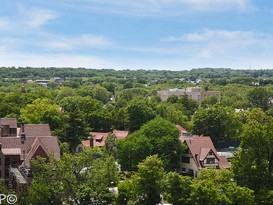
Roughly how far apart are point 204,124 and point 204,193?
38651 millimetres

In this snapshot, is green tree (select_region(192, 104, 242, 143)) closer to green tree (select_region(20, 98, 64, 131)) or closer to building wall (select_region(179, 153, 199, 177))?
building wall (select_region(179, 153, 199, 177))

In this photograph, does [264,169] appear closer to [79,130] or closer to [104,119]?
[79,130]

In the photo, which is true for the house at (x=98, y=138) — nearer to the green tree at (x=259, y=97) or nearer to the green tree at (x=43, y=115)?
the green tree at (x=43, y=115)

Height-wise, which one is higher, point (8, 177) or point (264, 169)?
point (264, 169)

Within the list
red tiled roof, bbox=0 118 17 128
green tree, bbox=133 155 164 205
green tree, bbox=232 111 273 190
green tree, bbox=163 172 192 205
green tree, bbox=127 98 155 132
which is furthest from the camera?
green tree, bbox=127 98 155 132

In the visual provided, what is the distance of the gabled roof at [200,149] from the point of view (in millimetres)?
59219

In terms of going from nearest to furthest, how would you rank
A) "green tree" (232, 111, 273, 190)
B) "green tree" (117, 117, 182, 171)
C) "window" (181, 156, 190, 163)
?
"green tree" (232, 111, 273, 190), "green tree" (117, 117, 182, 171), "window" (181, 156, 190, 163)

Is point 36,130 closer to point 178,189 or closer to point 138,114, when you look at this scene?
point 178,189

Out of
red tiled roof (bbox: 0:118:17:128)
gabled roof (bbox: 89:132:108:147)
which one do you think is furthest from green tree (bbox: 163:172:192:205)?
gabled roof (bbox: 89:132:108:147)

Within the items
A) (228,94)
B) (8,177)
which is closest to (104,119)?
(8,177)

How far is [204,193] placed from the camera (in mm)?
40219

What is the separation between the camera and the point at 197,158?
59.5m

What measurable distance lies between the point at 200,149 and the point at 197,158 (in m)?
1.40

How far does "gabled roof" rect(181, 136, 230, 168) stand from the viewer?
194 ft
